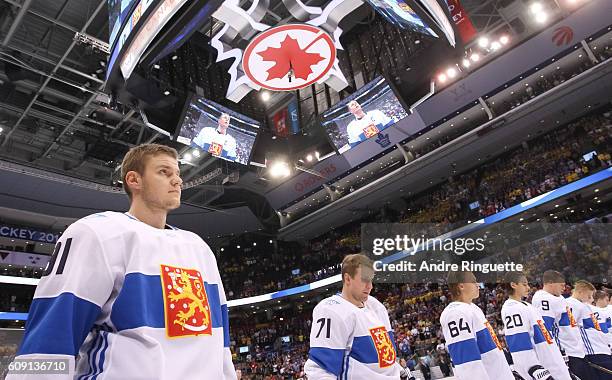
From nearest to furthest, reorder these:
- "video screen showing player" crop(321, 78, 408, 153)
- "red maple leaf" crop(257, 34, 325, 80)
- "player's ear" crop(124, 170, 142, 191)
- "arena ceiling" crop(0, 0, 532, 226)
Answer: "player's ear" crop(124, 170, 142, 191), "red maple leaf" crop(257, 34, 325, 80), "video screen showing player" crop(321, 78, 408, 153), "arena ceiling" crop(0, 0, 532, 226)

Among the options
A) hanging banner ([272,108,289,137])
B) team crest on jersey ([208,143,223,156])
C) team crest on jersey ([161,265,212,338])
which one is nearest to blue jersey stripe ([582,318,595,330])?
team crest on jersey ([161,265,212,338])

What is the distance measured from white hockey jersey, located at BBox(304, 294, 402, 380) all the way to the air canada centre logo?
18.3 feet

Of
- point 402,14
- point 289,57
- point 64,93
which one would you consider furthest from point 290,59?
point 64,93

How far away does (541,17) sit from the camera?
13312mm

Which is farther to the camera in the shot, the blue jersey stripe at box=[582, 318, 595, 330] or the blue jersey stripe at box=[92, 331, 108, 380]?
the blue jersey stripe at box=[582, 318, 595, 330]

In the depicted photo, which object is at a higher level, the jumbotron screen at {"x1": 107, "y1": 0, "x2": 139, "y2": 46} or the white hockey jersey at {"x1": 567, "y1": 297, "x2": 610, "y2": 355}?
the jumbotron screen at {"x1": 107, "y1": 0, "x2": 139, "y2": 46}

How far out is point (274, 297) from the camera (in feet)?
77.8

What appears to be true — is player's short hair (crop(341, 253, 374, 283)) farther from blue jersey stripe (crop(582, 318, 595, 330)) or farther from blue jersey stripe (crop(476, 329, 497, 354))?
blue jersey stripe (crop(582, 318, 595, 330))

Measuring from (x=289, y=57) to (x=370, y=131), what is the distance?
2504mm

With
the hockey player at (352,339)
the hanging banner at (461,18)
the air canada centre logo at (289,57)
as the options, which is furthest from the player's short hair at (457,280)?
the hanging banner at (461,18)

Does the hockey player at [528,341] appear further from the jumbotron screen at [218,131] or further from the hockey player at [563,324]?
the jumbotron screen at [218,131]

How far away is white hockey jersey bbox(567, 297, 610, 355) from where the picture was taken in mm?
5734

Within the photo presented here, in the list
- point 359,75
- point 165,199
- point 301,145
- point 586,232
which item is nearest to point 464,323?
point 165,199

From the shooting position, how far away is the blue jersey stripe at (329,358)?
2.70m
